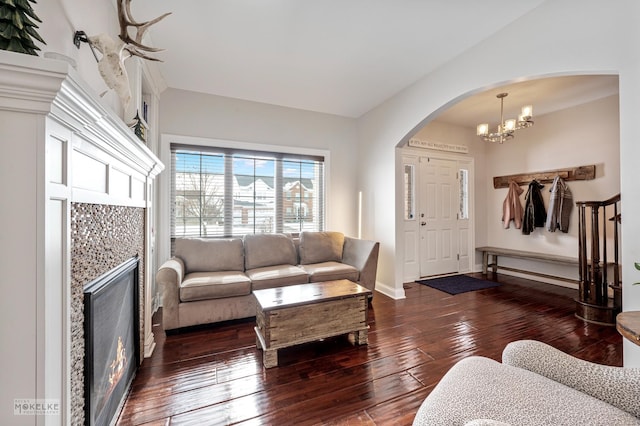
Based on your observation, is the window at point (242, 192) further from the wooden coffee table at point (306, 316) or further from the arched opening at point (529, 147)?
the wooden coffee table at point (306, 316)

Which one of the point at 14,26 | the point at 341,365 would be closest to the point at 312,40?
the point at 14,26

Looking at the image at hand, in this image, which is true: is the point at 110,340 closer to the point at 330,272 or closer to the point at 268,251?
the point at 268,251

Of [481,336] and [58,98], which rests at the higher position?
[58,98]

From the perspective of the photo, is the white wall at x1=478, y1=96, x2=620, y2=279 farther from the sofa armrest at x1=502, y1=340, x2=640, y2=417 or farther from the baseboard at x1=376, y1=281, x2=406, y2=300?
the sofa armrest at x1=502, y1=340, x2=640, y2=417

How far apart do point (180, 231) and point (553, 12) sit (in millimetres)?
4263

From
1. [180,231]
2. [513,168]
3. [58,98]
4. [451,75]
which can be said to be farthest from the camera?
[513,168]

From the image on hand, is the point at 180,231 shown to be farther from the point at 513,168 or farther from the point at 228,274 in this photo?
the point at 513,168

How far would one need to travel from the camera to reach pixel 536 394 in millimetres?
891

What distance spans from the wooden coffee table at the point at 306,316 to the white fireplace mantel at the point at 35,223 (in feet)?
3.96

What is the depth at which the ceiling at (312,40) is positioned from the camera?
78.7 inches

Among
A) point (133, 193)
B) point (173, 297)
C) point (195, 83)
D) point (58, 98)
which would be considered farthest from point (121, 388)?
point (195, 83)

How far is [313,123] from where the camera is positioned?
4.07 m

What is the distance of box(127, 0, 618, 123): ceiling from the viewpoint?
2.01m

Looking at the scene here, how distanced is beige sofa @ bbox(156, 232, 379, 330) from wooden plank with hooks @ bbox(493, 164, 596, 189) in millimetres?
3161
